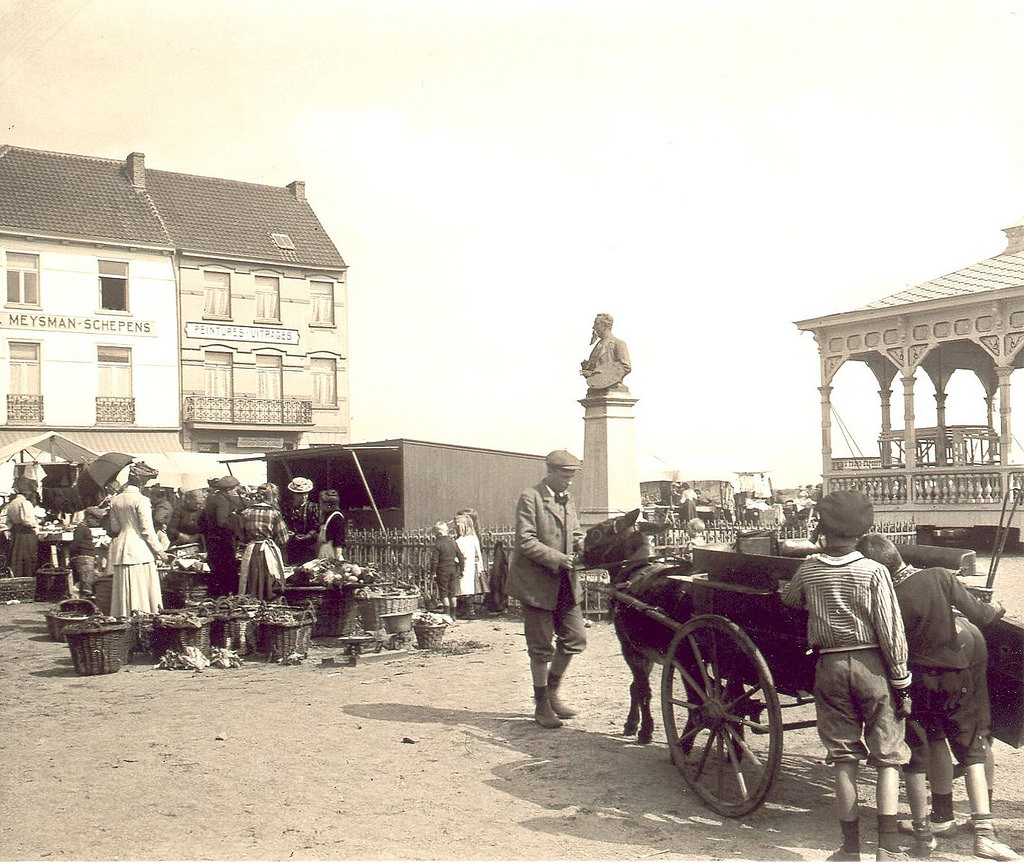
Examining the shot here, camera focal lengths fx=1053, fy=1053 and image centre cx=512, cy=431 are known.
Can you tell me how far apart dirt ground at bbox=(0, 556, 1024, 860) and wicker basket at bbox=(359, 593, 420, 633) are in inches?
78.3

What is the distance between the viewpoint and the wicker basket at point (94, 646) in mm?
9492

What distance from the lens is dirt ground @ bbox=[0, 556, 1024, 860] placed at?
468cm

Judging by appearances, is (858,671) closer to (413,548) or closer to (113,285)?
(413,548)

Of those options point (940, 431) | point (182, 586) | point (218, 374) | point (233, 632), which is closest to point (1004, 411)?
point (940, 431)

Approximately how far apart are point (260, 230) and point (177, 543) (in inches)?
922

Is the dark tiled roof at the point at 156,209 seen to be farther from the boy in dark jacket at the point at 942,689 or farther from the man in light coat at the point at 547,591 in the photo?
the boy in dark jacket at the point at 942,689

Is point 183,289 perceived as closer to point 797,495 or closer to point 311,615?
point 797,495

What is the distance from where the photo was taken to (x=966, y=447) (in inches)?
855

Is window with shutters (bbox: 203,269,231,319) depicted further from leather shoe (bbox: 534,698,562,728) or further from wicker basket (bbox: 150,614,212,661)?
leather shoe (bbox: 534,698,562,728)

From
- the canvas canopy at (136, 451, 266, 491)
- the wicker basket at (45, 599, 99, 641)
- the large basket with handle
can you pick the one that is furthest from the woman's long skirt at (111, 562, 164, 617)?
the canvas canopy at (136, 451, 266, 491)

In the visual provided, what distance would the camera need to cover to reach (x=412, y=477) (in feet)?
59.2

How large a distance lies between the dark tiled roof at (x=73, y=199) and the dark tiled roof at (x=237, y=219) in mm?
952

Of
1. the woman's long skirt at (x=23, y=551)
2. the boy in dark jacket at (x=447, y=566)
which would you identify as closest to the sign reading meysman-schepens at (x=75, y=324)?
the woman's long skirt at (x=23, y=551)

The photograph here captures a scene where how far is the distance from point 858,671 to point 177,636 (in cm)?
741
